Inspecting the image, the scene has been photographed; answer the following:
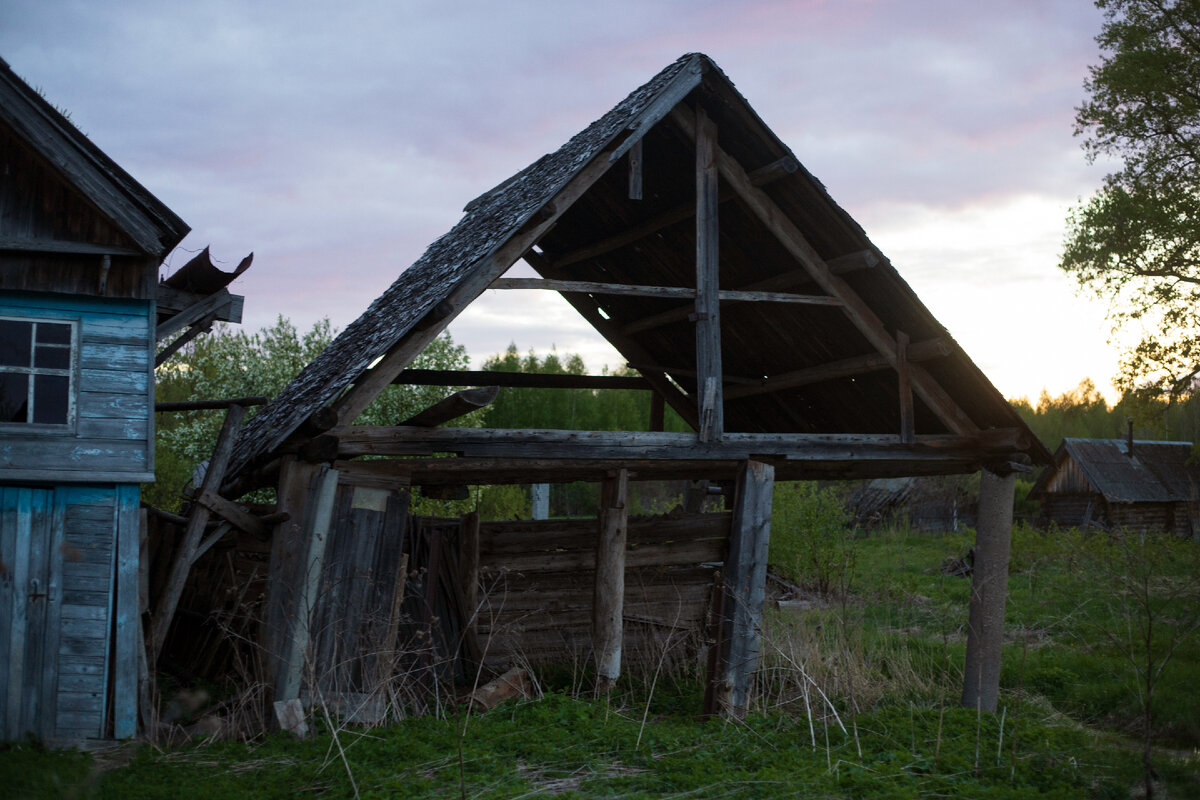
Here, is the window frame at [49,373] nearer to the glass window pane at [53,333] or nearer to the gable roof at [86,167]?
the glass window pane at [53,333]

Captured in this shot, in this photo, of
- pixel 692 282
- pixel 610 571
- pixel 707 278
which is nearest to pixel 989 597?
pixel 610 571

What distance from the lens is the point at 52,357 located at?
7.46 meters

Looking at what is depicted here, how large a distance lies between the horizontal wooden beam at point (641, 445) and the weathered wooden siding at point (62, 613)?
6.50 feet

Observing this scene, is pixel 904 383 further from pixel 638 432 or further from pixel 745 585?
pixel 638 432

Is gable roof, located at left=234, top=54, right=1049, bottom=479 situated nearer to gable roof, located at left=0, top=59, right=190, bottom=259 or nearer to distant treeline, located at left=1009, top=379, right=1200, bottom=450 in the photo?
gable roof, located at left=0, top=59, right=190, bottom=259

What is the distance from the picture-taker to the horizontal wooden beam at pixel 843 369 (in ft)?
30.1

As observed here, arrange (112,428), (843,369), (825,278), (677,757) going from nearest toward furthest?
(677,757), (112,428), (825,278), (843,369)

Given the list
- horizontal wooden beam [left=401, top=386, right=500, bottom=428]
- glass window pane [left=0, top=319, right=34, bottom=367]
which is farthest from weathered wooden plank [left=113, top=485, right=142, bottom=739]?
horizontal wooden beam [left=401, top=386, right=500, bottom=428]

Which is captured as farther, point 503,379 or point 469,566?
point 503,379

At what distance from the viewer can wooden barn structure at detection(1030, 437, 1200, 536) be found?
3012cm

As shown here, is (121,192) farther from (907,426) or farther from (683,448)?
(907,426)

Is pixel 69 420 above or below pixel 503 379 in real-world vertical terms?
below

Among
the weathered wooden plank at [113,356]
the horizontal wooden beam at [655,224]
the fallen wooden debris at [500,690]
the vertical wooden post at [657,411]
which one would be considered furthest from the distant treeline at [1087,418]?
the weathered wooden plank at [113,356]

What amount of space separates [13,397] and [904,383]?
7.65 metres
